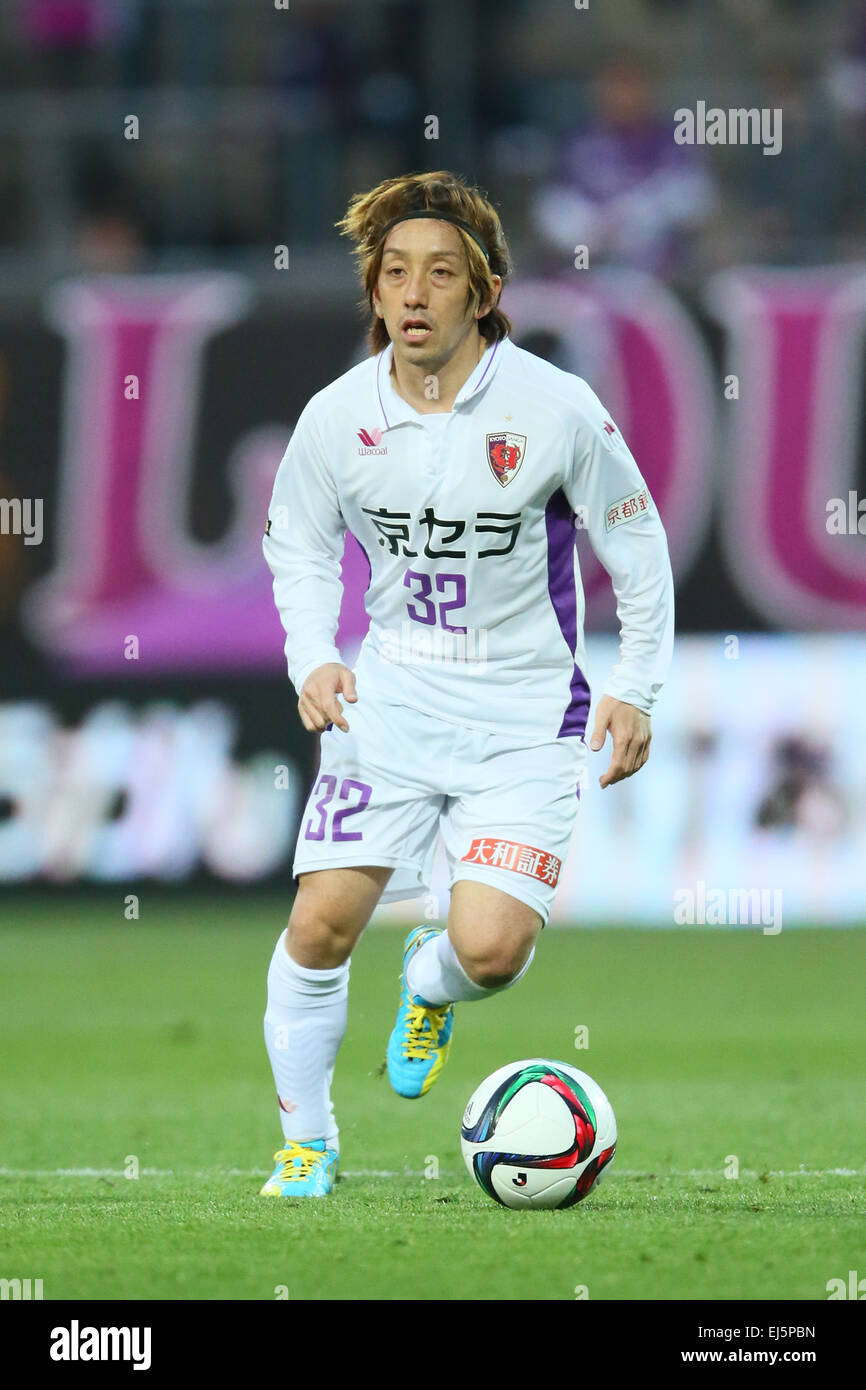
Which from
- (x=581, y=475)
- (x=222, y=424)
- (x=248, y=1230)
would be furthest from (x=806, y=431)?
(x=248, y=1230)

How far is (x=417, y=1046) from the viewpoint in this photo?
589 cm

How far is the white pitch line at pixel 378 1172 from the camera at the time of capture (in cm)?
573

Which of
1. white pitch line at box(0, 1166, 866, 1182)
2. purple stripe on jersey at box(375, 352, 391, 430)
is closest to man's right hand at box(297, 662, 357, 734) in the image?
purple stripe on jersey at box(375, 352, 391, 430)

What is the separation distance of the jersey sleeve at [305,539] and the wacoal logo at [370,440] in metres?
0.12

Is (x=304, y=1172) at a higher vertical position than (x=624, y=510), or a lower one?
lower

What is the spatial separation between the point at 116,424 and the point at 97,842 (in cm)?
248

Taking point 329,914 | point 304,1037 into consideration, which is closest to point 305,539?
point 329,914

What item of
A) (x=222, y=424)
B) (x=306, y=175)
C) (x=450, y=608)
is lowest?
(x=450, y=608)

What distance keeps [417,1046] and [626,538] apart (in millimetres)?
1488

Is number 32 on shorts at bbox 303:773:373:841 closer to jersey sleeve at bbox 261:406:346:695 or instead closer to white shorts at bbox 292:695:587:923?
white shorts at bbox 292:695:587:923

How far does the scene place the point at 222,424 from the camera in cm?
1301

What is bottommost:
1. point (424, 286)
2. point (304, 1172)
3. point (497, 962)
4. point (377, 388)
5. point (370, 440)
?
point (304, 1172)

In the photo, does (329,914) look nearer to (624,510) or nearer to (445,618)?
(445,618)
